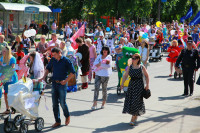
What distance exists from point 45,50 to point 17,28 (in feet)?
51.8

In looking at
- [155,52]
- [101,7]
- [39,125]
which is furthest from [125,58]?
[101,7]

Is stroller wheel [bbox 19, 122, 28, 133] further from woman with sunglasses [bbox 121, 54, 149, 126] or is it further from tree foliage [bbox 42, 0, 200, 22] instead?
tree foliage [bbox 42, 0, 200, 22]

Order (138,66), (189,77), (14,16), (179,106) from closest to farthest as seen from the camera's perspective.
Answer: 1. (138,66)
2. (179,106)
3. (189,77)
4. (14,16)

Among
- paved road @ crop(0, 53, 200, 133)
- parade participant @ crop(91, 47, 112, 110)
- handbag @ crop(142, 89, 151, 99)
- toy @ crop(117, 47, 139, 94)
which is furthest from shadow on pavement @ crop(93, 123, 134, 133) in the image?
toy @ crop(117, 47, 139, 94)

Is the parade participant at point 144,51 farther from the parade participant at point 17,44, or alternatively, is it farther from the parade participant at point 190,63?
the parade participant at point 17,44

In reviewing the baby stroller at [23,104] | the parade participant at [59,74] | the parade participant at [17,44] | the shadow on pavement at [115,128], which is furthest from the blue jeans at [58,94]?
the parade participant at [17,44]

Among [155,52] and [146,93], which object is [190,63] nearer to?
[146,93]

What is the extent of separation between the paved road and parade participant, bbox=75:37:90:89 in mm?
352

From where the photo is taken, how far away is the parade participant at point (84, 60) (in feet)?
42.3

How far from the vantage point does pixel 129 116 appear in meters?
9.48

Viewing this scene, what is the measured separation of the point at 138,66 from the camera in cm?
846

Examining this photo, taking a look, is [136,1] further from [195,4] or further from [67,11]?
[195,4]

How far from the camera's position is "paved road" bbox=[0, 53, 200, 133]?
834 centimetres

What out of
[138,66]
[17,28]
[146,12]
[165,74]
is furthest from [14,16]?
[138,66]
